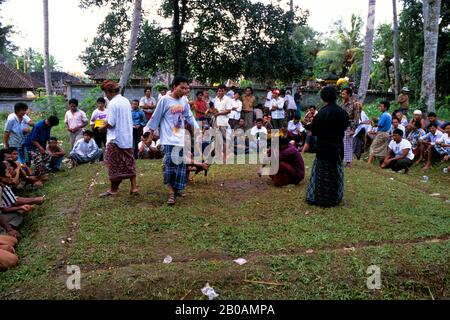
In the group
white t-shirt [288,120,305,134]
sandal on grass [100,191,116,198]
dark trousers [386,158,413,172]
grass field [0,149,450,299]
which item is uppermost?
white t-shirt [288,120,305,134]

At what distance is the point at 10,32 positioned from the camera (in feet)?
110

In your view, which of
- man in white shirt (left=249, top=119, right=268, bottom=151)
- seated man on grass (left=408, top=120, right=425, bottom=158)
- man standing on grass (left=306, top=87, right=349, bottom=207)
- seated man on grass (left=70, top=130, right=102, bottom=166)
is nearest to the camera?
man standing on grass (left=306, top=87, right=349, bottom=207)

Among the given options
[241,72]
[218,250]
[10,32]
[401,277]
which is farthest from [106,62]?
[10,32]

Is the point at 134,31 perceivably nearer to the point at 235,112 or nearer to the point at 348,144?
the point at 235,112

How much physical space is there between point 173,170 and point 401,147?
637cm

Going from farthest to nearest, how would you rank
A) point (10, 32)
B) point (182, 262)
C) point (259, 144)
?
point (10, 32)
point (259, 144)
point (182, 262)

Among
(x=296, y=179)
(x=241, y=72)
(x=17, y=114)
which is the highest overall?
(x=241, y=72)

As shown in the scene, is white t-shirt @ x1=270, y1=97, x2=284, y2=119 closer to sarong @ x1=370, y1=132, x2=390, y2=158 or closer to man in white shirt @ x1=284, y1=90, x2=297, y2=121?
man in white shirt @ x1=284, y1=90, x2=297, y2=121

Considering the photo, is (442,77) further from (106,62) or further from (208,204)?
(208,204)

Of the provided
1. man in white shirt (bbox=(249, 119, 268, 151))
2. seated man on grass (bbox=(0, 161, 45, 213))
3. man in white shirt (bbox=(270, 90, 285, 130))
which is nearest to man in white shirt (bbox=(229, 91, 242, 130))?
man in white shirt (bbox=(249, 119, 268, 151))

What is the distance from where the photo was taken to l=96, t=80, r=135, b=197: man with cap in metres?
5.86

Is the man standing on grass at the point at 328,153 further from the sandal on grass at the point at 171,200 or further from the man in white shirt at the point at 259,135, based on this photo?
the man in white shirt at the point at 259,135

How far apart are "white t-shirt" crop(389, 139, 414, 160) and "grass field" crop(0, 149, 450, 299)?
2605 mm
